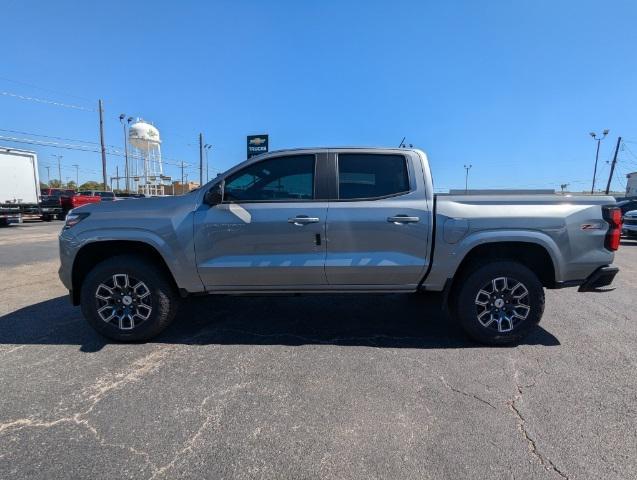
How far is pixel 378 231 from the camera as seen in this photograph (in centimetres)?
380

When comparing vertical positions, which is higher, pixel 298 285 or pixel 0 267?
pixel 298 285

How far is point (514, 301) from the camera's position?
3852mm

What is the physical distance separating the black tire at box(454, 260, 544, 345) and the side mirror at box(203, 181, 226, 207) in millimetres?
2584

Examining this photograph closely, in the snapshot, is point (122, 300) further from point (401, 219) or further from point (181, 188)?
point (181, 188)

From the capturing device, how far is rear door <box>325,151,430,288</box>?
3.80m

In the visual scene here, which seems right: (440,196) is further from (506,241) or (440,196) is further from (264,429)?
(264,429)

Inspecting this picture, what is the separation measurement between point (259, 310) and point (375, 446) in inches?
113

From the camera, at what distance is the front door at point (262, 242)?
382 centimetres

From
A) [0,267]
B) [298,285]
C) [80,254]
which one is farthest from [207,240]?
[0,267]

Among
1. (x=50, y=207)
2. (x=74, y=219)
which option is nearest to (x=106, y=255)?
(x=74, y=219)

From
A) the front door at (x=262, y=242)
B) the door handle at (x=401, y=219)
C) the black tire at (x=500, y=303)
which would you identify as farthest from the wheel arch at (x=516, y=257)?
the front door at (x=262, y=242)

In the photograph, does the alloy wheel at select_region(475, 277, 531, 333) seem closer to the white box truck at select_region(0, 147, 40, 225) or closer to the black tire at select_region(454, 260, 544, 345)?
the black tire at select_region(454, 260, 544, 345)

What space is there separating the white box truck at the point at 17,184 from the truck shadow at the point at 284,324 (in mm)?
17806

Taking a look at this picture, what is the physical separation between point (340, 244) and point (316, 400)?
1.50m
